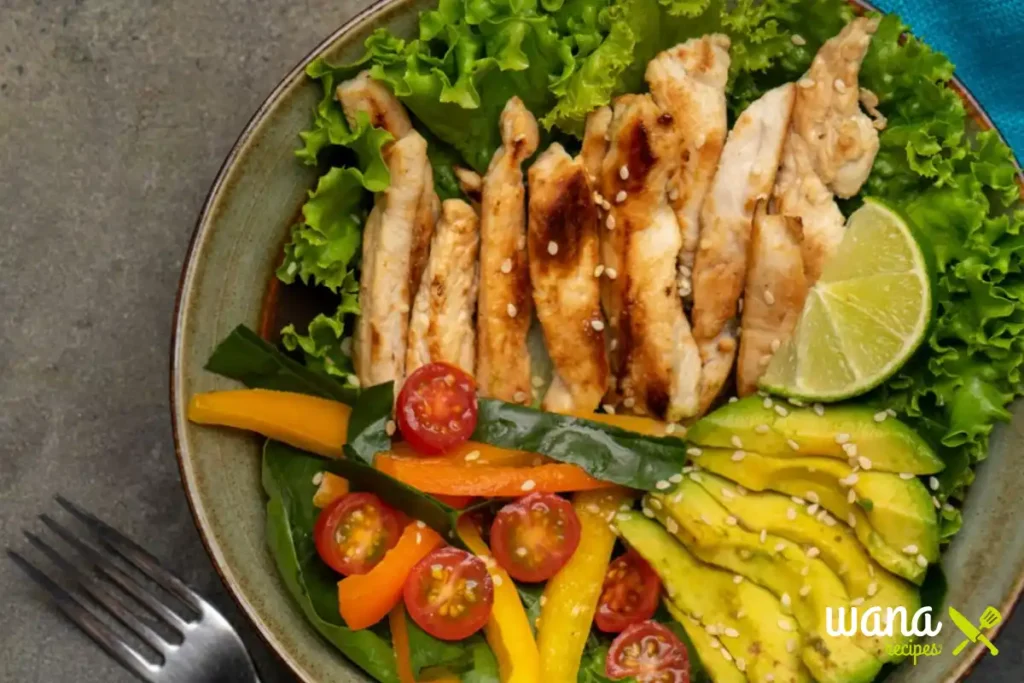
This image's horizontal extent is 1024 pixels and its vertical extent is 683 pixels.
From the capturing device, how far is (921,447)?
243cm

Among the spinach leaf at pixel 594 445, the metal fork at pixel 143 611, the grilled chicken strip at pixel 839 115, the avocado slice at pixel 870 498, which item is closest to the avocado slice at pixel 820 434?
the avocado slice at pixel 870 498

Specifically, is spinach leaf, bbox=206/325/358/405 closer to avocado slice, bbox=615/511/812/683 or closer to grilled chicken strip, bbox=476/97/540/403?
grilled chicken strip, bbox=476/97/540/403

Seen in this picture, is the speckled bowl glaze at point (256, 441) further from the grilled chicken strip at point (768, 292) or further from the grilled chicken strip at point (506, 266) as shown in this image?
the grilled chicken strip at point (768, 292)

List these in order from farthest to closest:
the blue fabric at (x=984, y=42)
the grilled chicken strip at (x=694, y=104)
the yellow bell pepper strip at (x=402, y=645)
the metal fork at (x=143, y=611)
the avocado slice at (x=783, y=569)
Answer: the blue fabric at (x=984, y=42) < the metal fork at (x=143, y=611) < the grilled chicken strip at (x=694, y=104) < the yellow bell pepper strip at (x=402, y=645) < the avocado slice at (x=783, y=569)

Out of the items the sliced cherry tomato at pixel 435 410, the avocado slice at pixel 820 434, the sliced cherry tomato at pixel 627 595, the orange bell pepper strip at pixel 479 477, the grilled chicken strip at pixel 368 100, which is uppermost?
the grilled chicken strip at pixel 368 100

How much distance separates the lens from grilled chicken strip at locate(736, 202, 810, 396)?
2527 mm

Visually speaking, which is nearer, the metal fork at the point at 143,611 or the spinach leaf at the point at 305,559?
the spinach leaf at the point at 305,559

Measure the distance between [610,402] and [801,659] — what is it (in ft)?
2.78

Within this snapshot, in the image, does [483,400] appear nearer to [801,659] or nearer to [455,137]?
[455,137]

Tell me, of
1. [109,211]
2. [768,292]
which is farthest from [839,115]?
[109,211]

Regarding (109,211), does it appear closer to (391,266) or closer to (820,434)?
(391,266)

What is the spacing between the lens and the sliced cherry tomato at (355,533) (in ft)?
8.11

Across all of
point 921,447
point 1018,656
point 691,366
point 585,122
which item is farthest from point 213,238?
point 1018,656

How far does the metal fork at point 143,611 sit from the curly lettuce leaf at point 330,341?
0.85m
